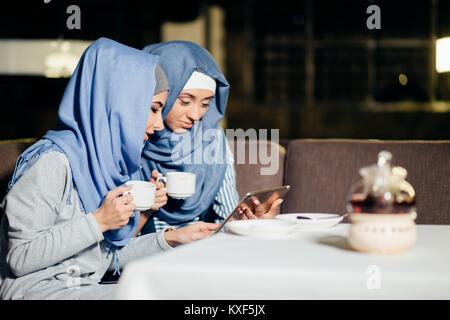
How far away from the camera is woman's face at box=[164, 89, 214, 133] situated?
2012 millimetres

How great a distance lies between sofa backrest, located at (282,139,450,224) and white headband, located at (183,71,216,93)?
0.53 meters

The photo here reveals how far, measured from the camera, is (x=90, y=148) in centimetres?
143

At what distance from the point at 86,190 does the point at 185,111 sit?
73cm

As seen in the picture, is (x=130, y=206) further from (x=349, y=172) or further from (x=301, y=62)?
(x=301, y=62)

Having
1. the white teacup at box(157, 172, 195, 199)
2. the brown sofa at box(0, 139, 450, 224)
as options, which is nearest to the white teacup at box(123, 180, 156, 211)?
the white teacup at box(157, 172, 195, 199)

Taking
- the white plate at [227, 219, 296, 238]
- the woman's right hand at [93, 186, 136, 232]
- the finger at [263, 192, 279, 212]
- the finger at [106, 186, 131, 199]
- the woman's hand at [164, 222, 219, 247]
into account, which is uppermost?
the finger at [106, 186, 131, 199]

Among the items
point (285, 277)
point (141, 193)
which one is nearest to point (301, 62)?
point (141, 193)

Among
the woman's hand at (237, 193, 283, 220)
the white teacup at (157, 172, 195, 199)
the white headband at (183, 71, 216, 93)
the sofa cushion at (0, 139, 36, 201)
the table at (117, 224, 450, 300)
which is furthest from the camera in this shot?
the white headband at (183, 71, 216, 93)

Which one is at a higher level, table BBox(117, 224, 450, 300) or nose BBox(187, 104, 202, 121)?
nose BBox(187, 104, 202, 121)

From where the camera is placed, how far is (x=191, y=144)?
2.10m

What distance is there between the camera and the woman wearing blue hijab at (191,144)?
6.58 ft

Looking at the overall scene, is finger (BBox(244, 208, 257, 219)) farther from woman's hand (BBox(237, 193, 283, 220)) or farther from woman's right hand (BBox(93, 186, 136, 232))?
woman's right hand (BBox(93, 186, 136, 232))

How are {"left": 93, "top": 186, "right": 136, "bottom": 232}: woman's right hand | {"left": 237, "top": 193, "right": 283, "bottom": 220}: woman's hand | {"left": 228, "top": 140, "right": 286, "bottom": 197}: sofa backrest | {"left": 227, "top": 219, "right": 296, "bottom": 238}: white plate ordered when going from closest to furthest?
{"left": 227, "top": 219, "right": 296, "bottom": 238}: white plate < {"left": 93, "top": 186, "right": 136, "bottom": 232}: woman's right hand < {"left": 237, "top": 193, "right": 283, "bottom": 220}: woman's hand < {"left": 228, "top": 140, "right": 286, "bottom": 197}: sofa backrest

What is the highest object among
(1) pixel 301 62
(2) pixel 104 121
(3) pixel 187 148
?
(1) pixel 301 62
